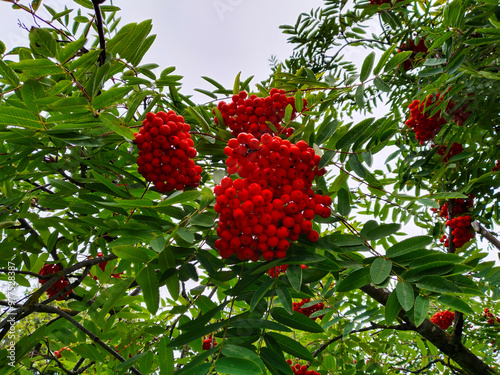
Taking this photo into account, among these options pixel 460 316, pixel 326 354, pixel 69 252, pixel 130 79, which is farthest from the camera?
pixel 326 354

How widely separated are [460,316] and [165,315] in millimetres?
2085

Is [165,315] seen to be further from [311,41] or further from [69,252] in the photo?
[311,41]

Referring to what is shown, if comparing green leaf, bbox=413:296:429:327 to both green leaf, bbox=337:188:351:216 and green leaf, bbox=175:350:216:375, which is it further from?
green leaf, bbox=175:350:216:375

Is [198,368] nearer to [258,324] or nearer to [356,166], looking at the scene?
[258,324]

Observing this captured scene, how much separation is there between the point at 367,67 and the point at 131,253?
Result: 1520mm

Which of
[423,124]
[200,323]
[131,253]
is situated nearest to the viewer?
[131,253]

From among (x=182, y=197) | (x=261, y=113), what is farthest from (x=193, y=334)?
(x=261, y=113)

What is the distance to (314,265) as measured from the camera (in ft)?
4.83

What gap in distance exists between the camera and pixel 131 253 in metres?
1.40

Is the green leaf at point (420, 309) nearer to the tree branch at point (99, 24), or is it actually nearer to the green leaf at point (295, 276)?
the green leaf at point (295, 276)

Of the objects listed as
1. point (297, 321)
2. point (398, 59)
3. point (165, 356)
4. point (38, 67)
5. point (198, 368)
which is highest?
point (398, 59)

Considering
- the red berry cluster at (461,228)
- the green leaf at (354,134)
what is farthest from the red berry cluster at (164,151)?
the red berry cluster at (461,228)

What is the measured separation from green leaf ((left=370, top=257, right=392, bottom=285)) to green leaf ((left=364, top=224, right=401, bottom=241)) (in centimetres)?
15

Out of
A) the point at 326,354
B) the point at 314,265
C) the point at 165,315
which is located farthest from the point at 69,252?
the point at 326,354
